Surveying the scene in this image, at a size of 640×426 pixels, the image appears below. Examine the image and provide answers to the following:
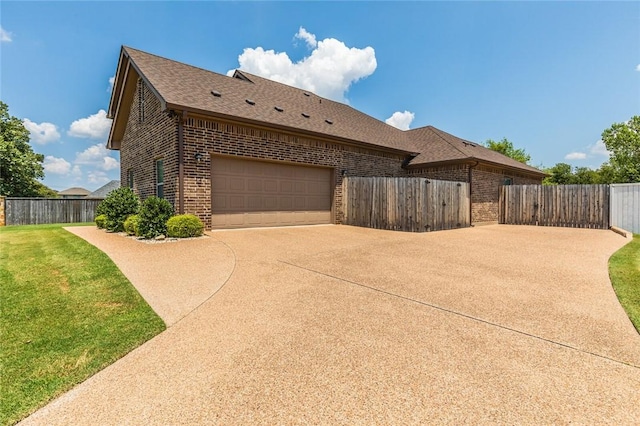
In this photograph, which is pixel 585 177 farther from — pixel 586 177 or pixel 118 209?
pixel 118 209

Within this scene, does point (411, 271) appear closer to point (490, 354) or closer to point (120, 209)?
point (490, 354)

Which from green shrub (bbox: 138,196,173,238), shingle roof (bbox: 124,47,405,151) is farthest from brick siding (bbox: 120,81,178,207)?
green shrub (bbox: 138,196,173,238)


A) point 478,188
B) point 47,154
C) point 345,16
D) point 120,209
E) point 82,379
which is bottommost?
point 82,379

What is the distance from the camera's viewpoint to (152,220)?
302 inches

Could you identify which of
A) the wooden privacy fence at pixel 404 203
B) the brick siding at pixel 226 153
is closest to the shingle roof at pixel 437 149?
the brick siding at pixel 226 153

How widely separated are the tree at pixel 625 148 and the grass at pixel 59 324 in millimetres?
47446

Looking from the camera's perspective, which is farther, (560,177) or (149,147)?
(560,177)

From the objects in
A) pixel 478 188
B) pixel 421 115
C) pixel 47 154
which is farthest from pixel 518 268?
pixel 47 154

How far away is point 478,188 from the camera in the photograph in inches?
561

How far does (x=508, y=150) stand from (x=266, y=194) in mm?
43750

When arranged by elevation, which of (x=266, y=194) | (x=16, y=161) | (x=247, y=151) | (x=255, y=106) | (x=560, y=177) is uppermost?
(x=560, y=177)

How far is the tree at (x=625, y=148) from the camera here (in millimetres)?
33219

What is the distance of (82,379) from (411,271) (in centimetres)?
467

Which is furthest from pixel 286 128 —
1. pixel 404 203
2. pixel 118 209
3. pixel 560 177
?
pixel 560 177
